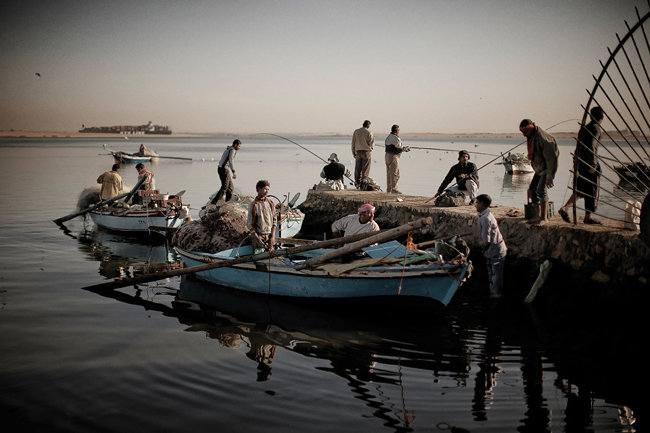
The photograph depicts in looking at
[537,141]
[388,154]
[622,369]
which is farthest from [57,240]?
[622,369]

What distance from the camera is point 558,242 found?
339 inches

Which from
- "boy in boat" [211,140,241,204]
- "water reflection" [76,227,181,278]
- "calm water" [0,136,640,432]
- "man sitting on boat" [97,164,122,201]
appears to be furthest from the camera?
"man sitting on boat" [97,164,122,201]

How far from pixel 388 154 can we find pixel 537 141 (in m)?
6.56

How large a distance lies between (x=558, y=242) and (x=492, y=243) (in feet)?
4.57

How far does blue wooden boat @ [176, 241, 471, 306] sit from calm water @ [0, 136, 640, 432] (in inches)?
14.9

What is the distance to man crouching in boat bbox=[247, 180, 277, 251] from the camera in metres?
9.03

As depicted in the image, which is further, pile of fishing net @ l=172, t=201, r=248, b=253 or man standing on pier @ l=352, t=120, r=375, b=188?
man standing on pier @ l=352, t=120, r=375, b=188

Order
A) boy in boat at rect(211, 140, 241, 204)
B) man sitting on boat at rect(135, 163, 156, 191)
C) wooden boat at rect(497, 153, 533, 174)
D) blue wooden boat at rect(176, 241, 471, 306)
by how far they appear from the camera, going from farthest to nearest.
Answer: wooden boat at rect(497, 153, 533, 174) < man sitting on boat at rect(135, 163, 156, 191) < boy in boat at rect(211, 140, 241, 204) < blue wooden boat at rect(176, 241, 471, 306)

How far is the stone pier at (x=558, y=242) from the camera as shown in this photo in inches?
295

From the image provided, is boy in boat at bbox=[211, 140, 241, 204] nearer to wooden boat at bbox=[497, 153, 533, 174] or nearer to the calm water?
the calm water

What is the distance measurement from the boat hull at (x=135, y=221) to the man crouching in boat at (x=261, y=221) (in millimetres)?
5733

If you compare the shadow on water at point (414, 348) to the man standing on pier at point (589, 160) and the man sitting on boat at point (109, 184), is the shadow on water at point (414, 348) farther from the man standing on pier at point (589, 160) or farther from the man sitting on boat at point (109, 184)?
the man sitting on boat at point (109, 184)

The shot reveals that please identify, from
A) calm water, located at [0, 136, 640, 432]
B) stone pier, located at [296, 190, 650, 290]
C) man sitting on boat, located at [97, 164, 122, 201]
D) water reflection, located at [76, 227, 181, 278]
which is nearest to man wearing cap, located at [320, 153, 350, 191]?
stone pier, located at [296, 190, 650, 290]

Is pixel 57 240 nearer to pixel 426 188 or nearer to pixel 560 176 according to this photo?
Answer: pixel 426 188
